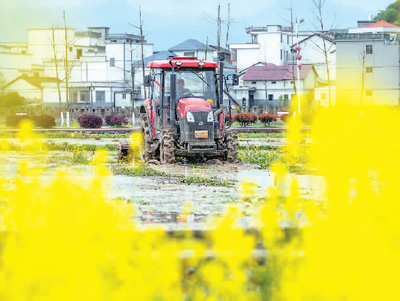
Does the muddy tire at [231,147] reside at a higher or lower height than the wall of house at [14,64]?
lower

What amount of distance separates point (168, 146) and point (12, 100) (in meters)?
71.9

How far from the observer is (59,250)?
5066 millimetres

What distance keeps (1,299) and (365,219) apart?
2.72 m

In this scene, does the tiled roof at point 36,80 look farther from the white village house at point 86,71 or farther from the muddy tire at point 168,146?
the muddy tire at point 168,146

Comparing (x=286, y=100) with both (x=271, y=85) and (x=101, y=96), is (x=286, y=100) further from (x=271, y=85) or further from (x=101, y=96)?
(x=101, y=96)

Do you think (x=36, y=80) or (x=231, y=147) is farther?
(x=36, y=80)

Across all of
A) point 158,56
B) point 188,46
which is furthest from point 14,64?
point 188,46

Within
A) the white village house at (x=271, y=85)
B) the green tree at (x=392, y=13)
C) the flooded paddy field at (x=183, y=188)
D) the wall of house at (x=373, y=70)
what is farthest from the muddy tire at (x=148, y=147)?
the green tree at (x=392, y=13)

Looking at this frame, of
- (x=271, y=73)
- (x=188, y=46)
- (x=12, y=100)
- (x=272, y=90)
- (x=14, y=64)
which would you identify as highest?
(x=188, y=46)

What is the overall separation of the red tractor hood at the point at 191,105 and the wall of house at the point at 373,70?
57.5m

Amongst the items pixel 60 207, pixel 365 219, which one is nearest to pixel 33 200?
pixel 60 207

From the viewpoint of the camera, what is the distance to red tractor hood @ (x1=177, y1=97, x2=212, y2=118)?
20297 millimetres

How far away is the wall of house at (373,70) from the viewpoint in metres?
77.4

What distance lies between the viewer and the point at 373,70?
78.7m
